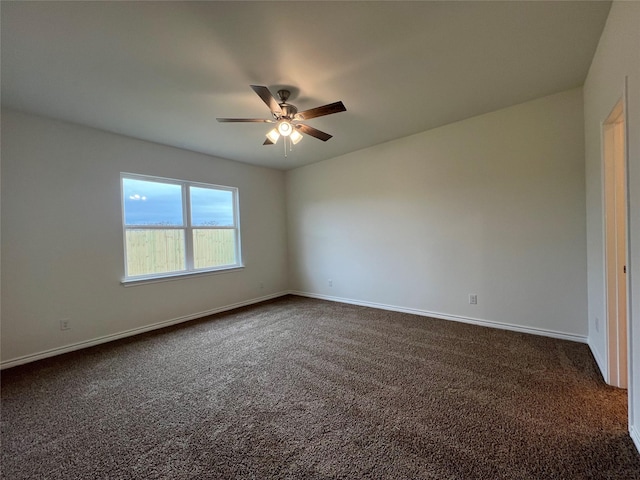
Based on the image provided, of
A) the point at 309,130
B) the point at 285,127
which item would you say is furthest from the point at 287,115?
the point at 309,130

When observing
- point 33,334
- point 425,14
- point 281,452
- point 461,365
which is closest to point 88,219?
point 33,334

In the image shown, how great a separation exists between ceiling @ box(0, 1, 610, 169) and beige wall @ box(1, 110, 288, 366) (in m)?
0.35

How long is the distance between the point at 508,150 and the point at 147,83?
149 inches

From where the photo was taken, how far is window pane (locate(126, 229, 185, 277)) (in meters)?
3.63

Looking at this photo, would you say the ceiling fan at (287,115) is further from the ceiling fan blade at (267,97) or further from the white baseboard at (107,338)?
the white baseboard at (107,338)

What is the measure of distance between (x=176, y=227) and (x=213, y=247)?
68cm

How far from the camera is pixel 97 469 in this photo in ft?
4.83

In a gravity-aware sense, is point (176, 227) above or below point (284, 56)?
below

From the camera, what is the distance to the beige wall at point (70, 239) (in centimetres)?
273

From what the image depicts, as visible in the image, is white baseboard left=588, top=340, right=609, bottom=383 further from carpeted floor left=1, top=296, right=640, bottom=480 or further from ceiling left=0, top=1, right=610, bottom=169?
ceiling left=0, top=1, right=610, bottom=169

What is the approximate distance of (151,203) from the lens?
384 centimetres

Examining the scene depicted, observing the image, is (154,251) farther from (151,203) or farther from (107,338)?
(107,338)

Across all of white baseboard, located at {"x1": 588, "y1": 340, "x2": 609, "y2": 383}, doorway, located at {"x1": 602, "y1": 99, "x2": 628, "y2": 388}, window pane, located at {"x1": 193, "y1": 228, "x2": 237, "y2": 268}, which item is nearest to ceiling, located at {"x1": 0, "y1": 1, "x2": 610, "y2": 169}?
doorway, located at {"x1": 602, "y1": 99, "x2": 628, "y2": 388}

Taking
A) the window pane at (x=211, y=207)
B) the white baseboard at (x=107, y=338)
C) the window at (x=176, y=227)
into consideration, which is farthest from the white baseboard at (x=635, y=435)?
the window pane at (x=211, y=207)
